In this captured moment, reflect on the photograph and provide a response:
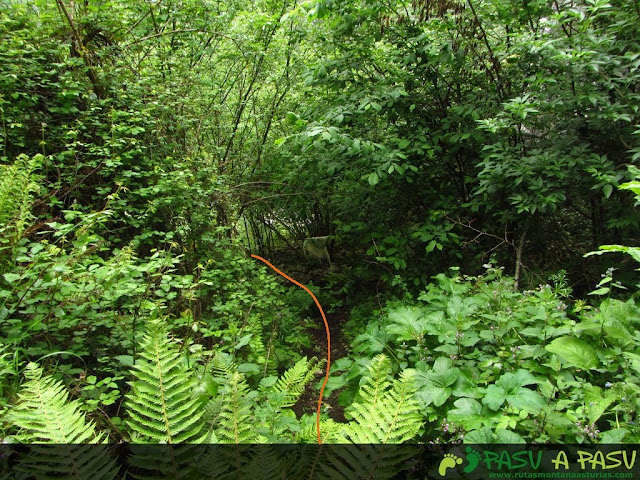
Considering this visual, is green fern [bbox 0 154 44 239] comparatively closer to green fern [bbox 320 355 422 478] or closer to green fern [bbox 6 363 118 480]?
green fern [bbox 6 363 118 480]

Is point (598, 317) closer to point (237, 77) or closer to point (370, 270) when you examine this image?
point (370, 270)

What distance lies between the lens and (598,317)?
1.75 m

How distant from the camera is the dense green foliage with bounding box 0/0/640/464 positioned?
1.47m

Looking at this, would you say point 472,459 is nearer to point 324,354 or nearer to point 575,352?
point 575,352

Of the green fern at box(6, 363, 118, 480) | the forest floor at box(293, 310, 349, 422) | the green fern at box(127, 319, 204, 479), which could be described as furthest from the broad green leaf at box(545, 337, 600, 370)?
the green fern at box(6, 363, 118, 480)

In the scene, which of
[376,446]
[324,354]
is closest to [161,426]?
[376,446]

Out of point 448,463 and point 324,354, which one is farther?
point 324,354

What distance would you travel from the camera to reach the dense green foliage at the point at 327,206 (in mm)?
1472

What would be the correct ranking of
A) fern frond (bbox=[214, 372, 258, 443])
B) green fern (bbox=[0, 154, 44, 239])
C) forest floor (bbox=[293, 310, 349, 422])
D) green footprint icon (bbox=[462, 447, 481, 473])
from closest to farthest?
fern frond (bbox=[214, 372, 258, 443]) < green footprint icon (bbox=[462, 447, 481, 473]) < green fern (bbox=[0, 154, 44, 239]) < forest floor (bbox=[293, 310, 349, 422])

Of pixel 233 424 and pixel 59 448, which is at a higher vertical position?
pixel 59 448

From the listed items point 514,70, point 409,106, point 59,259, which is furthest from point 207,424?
point 514,70

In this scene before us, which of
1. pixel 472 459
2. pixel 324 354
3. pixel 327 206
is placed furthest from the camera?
pixel 327 206

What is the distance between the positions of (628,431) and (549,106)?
234cm

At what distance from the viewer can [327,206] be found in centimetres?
587
